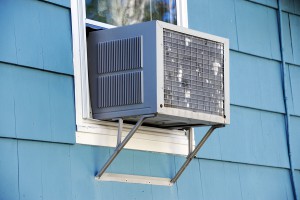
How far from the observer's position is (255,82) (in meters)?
5.59

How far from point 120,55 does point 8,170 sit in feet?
2.94

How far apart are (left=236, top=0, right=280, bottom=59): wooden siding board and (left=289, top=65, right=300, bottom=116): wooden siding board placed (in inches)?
6.8

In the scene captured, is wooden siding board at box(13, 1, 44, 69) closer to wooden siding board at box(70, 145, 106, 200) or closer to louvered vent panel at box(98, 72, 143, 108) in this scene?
louvered vent panel at box(98, 72, 143, 108)

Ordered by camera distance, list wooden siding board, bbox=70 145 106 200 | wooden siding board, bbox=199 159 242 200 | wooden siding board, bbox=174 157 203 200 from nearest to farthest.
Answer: wooden siding board, bbox=70 145 106 200 → wooden siding board, bbox=174 157 203 200 → wooden siding board, bbox=199 159 242 200

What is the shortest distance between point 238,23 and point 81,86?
4.99ft

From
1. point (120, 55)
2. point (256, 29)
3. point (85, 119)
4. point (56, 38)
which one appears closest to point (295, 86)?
point (256, 29)

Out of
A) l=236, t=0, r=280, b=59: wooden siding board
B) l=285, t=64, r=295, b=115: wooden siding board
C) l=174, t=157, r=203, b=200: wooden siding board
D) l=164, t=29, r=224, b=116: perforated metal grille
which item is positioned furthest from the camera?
l=285, t=64, r=295, b=115: wooden siding board

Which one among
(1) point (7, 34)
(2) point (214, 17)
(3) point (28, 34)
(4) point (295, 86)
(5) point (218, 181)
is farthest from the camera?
(4) point (295, 86)

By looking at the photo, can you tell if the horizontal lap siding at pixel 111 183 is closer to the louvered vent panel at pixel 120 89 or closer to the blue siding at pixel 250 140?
the blue siding at pixel 250 140

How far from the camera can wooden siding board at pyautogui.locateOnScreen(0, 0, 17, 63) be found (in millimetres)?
4137

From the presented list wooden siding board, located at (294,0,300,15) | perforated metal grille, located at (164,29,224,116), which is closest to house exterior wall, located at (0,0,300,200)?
wooden siding board, located at (294,0,300,15)

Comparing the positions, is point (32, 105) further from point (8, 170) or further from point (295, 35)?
point (295, 35)

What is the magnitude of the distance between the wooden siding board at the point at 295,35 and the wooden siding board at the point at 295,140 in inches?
17.4

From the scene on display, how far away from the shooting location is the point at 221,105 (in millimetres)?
4707
